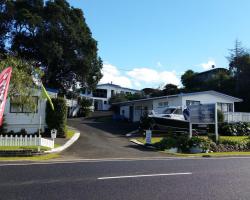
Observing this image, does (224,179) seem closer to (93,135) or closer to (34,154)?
(34,154)

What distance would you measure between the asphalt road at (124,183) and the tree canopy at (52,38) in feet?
96.4

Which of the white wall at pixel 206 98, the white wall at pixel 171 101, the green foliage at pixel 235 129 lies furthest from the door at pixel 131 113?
the green foliage at pixel 235 129

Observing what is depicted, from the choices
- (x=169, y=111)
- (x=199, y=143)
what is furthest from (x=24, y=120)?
(x=199, y=143)

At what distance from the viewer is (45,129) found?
92.3ft

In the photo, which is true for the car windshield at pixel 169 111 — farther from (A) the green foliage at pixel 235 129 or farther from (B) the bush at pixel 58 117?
(B) the bush at pixel 58 117

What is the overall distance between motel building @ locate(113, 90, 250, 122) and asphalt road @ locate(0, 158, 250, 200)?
70.7 feet

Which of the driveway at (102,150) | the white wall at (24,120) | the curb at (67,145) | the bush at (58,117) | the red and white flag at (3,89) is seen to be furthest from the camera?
the white wall at (24,120)

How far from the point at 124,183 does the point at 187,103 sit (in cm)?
2937

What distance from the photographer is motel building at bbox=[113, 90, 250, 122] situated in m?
37.5

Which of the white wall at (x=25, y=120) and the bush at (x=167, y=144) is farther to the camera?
the white wall at (x=25, y=120)

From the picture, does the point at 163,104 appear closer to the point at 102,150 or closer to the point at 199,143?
the point at 199,143

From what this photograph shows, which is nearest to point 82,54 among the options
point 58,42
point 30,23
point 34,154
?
point 58,42

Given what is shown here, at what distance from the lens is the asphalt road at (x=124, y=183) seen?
817 centimetres

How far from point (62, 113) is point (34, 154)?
31.2ft
